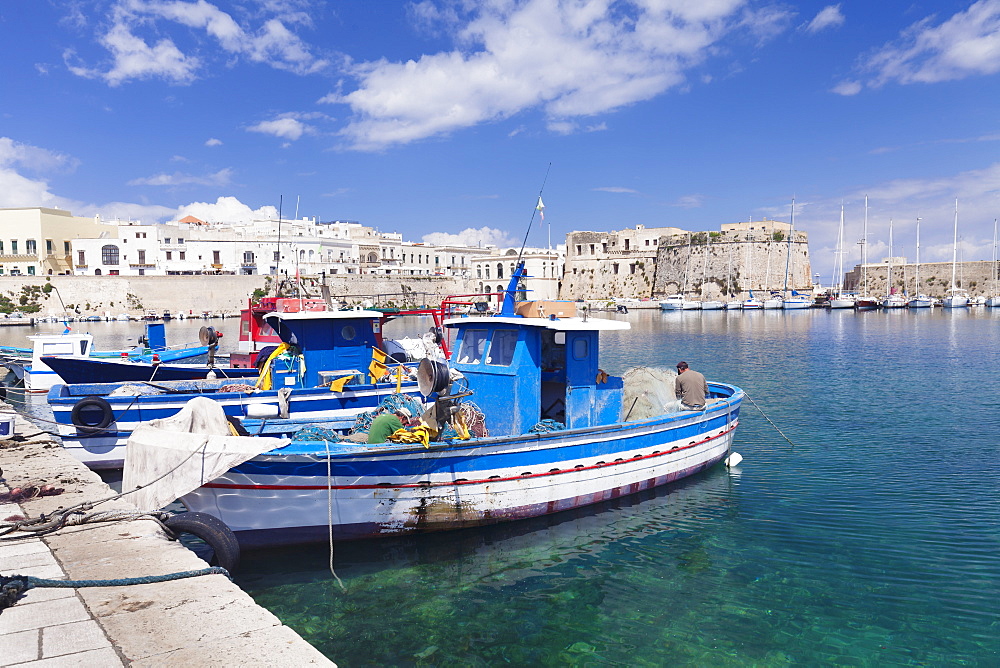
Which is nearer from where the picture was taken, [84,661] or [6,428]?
[84,661]

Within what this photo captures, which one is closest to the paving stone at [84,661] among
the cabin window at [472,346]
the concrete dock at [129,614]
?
the concrete dock at [129,614]

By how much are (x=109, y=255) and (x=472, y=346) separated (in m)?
82.9

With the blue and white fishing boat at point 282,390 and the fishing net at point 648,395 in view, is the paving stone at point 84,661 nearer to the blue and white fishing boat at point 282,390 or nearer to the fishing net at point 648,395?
the blue and white fishing boat at point 282,390

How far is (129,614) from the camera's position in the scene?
442 centimetres

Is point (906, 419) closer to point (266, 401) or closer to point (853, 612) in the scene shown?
point (853, 612)

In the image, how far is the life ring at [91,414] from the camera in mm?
11047

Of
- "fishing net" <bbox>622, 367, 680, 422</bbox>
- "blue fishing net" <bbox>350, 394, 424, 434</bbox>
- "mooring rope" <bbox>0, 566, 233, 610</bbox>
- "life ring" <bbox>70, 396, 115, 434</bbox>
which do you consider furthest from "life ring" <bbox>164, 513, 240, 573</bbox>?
"fishing net" <bbox>622, 367, 680, 422</bbox>

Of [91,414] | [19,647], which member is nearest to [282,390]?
[91,414]

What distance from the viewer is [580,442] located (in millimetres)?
9109

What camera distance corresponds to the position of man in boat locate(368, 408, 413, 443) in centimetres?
833

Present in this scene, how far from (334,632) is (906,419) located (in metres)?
15.1

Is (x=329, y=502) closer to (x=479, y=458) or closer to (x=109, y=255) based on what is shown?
(x=479, y=458)

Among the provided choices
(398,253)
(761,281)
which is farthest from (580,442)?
(398,253)

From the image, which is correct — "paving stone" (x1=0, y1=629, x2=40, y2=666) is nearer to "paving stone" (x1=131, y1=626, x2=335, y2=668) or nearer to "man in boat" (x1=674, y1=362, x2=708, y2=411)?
"paving stone" (x1=131, y1=626, x2=335, y2=668)
